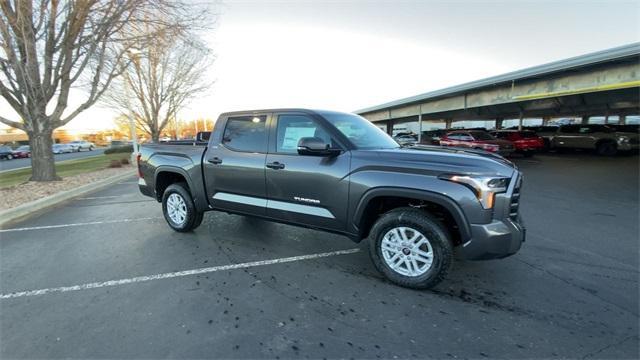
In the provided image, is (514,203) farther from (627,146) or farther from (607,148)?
(607,148)

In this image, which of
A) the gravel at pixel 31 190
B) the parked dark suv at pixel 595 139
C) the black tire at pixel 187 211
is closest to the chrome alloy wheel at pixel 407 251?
the black tire at pixel 187 211

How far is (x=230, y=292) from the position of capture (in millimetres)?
3240

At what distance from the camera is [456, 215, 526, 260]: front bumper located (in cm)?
291

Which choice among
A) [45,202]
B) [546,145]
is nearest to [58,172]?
[45,202]

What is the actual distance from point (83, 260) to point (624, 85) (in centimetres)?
1659

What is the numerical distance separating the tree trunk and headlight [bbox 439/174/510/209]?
12.2 m

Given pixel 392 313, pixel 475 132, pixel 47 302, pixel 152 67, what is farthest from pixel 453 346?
pixel 152 67

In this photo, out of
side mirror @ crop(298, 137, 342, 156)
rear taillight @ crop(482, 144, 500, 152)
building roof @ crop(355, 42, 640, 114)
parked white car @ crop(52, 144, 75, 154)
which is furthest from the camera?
parked white car @ crop(52, 144, 75, 154)

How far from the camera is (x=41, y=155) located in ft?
32.4

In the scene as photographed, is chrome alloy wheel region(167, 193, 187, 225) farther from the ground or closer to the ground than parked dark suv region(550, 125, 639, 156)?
closer to the ground

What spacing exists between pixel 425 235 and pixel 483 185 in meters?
0.73

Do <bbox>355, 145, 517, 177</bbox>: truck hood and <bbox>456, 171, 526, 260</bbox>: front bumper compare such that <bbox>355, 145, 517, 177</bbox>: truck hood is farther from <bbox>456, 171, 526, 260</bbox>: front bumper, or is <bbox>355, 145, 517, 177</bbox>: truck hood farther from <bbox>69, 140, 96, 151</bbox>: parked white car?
<bbox>69, 140, 96, 151</bbox>: parked white car

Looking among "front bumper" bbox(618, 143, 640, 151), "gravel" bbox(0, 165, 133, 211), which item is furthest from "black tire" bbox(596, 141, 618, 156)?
"gravel" bbox(0, 165, 133, 211)

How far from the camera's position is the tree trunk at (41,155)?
973 cm
